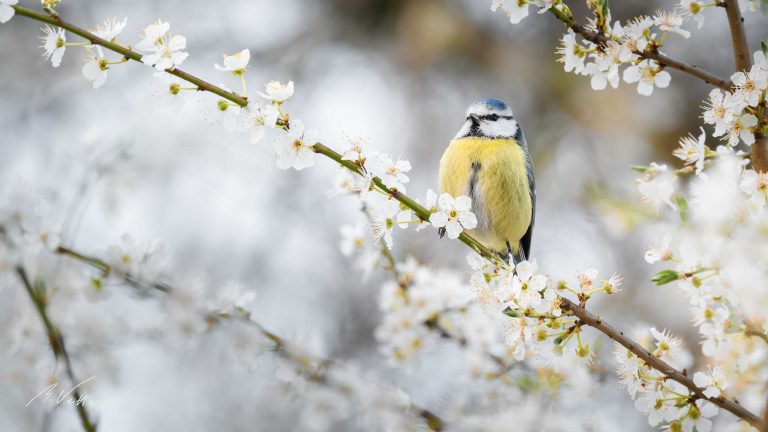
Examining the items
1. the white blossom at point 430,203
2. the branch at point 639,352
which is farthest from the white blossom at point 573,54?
the branch at point 639,352

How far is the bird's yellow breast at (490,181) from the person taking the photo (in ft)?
9.16

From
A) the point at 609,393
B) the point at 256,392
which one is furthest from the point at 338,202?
the point at 609,393

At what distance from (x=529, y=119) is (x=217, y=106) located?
4.42 m

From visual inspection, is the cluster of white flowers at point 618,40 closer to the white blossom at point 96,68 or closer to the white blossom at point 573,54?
the white blossom at point 573,54

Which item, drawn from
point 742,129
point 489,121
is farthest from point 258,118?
point 489,121

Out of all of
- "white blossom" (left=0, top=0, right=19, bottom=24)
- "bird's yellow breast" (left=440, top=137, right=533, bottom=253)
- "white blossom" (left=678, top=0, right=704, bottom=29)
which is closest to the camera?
"white blossom" (left=0, top=0, right=19, bottom=24)

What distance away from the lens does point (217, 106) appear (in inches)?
57.2

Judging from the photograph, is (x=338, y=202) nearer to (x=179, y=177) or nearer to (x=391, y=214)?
(x=179, y=177)

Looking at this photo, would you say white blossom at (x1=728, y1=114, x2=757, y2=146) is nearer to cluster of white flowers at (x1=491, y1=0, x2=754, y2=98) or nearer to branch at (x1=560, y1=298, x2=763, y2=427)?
cluster of white flowers at (x1=491, y1=0, x2=754, y2=98)

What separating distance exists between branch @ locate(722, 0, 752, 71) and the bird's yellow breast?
1.37 metres

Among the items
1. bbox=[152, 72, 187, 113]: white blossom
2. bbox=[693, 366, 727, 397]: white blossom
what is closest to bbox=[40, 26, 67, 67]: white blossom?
bbox=[152, 72, 187, 113]: white blossom

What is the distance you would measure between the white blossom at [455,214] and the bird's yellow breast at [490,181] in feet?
4.16

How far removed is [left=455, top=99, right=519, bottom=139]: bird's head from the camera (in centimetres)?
296

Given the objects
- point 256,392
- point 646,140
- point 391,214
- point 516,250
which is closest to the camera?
point 391,214
